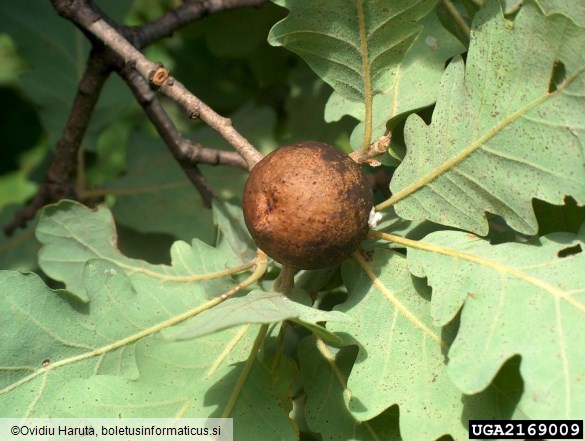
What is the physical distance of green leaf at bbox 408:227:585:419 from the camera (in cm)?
122

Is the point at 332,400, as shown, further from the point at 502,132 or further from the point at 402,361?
the point at 502,132

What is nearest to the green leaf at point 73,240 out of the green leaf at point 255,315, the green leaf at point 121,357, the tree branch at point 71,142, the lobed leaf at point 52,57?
the green leaf at point 121,357

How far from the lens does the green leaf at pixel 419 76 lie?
1656 mm

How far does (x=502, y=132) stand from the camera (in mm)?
1399

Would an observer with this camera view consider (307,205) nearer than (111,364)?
Yes

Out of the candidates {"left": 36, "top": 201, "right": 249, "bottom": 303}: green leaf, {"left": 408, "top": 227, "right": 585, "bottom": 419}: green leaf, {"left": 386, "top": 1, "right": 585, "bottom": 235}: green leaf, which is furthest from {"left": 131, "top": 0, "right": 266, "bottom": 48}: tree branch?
{"left": 408, "top": 227, "right": 585, "bottom": 419}: green leaf

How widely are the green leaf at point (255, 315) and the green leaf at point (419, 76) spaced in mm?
487

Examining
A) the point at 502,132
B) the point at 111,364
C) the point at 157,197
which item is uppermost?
the point at 502,132

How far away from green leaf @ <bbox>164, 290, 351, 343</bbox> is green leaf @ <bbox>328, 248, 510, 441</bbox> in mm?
110

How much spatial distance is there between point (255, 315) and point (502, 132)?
22.2 inches

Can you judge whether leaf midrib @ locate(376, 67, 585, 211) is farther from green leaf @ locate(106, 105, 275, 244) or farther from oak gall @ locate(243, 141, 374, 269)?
green leaf @ locate(106, 105, 275, 244)

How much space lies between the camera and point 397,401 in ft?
4.58

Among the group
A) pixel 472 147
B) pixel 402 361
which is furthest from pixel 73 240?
pixel 472 147

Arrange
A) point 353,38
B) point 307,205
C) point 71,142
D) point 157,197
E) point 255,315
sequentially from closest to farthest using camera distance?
point 255,315
point 307,205
point 353,38
point 71,142
point 157,197
